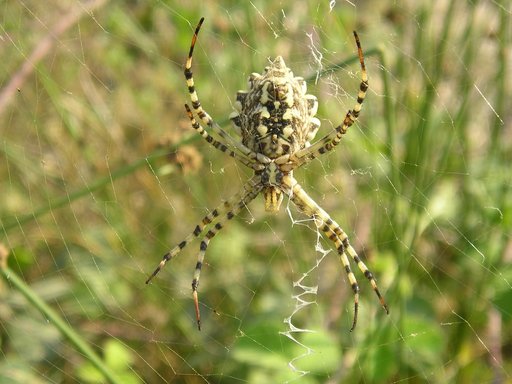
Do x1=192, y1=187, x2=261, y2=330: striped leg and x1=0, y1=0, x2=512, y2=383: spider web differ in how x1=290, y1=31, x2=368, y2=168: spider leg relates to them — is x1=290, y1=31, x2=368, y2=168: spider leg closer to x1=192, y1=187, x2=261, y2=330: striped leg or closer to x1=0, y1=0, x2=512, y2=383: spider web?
x1=0, y1=0, x2=512, y2=383: spider web

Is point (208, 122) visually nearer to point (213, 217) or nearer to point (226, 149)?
point (226, 149)

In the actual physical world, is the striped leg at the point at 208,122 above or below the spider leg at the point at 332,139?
above

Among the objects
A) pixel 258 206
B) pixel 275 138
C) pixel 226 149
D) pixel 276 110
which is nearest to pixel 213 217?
pixel 226 149

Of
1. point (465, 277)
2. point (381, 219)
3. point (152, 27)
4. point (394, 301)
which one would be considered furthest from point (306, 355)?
point (152, 27)

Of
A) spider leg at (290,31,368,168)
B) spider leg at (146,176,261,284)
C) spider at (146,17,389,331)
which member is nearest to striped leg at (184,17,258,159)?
spider at (146,17,389,331)

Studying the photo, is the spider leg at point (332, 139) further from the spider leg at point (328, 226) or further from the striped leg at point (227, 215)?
the striped leg at point (227, 215)

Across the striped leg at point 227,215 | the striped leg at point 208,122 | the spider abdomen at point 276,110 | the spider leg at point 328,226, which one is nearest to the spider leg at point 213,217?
the striped leg at point 227,215

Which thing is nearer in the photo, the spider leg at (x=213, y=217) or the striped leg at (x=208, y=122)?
the striped leg at (x=208, y=122)

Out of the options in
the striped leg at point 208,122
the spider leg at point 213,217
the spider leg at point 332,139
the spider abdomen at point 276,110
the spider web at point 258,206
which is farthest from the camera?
the spider leg at point 213,217
